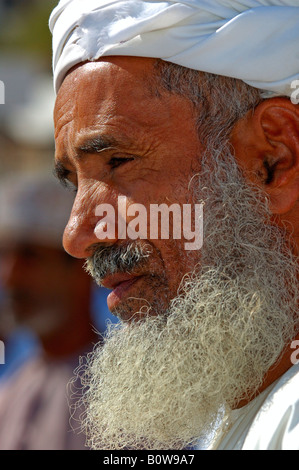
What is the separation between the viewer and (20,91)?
816 centimetres

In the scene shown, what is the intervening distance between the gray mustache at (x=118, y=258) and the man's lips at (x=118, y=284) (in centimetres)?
2

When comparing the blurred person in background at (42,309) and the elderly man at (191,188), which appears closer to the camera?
the elderly man at (191,188)

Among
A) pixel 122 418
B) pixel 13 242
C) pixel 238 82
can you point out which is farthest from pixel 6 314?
pixel 238 82

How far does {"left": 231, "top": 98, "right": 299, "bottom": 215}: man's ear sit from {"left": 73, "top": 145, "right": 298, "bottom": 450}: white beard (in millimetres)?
51

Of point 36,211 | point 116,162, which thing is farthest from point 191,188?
point 36,211

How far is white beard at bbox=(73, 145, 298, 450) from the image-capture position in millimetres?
2193

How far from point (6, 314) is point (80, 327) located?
0.84 metres

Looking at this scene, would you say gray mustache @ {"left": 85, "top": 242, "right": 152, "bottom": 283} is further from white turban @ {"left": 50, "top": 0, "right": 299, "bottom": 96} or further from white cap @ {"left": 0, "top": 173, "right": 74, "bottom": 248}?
white cap @ {"left": 0, "top": 173, "right": 74, "bottom": 248}

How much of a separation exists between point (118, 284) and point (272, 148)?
2.27ft

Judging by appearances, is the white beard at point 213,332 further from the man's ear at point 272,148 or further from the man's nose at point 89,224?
the man's nose at point 89,224

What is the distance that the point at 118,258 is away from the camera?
2.33 m

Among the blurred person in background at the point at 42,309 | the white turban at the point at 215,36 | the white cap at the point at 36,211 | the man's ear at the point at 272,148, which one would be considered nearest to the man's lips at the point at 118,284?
the man's ear at the point at 272,148

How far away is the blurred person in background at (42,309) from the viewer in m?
4.68

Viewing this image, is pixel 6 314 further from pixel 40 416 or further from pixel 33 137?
pixel 33 137
